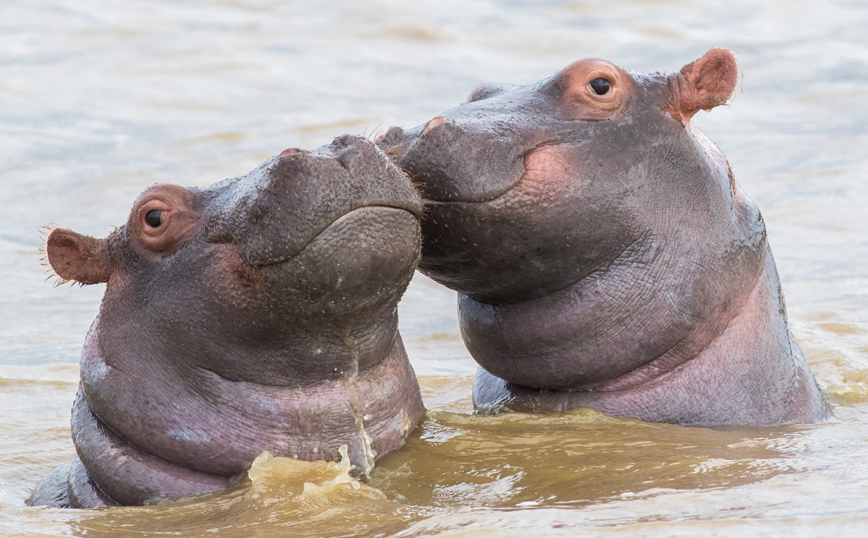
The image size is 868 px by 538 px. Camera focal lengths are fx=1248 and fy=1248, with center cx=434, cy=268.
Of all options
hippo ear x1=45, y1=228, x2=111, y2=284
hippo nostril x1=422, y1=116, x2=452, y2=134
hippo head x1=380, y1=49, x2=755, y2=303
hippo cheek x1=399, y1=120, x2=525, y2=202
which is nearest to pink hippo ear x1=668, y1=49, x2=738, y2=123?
hippo head x1=380, y1=49, x2=755, y2=303

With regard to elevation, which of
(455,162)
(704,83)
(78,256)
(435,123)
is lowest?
(78,256)

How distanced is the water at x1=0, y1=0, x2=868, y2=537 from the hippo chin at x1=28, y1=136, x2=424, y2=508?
0.18 m

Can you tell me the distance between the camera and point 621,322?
5.57 m

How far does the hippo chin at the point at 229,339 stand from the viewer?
463cm

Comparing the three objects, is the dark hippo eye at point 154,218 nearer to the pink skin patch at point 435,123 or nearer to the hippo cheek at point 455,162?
the hippo cheek at point 455,162

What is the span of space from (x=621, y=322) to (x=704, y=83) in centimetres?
119

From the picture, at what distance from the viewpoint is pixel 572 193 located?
17.5ft

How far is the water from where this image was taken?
15.0ft

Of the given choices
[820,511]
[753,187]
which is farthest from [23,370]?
[753,187]

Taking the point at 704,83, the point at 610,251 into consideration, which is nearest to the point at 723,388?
the point at 610,251

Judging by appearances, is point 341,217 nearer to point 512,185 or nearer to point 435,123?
point 435,123

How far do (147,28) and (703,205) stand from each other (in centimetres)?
1868

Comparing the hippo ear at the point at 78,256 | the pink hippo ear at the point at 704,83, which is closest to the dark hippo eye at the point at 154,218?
the hippo ear at the point at 78,256

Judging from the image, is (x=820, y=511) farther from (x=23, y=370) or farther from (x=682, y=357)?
(x=23, y=370)
